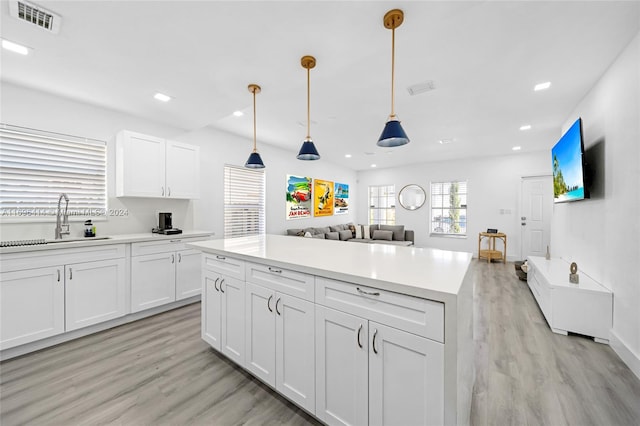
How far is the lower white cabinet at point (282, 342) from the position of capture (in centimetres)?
144

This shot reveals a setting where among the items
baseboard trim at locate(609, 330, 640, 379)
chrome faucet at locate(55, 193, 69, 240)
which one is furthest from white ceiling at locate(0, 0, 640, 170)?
baseboard trim at locate(609, 330, 640, 379)

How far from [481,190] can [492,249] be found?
1.51 m

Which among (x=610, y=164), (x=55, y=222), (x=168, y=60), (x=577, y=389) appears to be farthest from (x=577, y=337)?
(x=55, y=222)

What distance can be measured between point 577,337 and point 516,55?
2.78m

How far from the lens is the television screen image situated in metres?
2.70

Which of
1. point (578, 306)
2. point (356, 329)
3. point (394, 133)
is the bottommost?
point (578, 306)

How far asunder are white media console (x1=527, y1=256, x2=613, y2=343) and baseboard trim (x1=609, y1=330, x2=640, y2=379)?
0.30 ft

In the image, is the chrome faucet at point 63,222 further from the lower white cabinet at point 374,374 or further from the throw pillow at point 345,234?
the throw pillow at point 345,234

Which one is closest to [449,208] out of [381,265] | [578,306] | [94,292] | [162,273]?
[578,306]

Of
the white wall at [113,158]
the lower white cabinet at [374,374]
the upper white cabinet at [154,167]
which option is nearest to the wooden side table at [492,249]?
the white wall at [113,158]

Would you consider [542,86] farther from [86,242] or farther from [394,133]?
[86,242]

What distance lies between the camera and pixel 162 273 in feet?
9.95

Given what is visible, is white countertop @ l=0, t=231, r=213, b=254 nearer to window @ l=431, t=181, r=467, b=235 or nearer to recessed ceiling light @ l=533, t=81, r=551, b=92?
recessed ceiling light @ l=533, t=81, r=551, b=92

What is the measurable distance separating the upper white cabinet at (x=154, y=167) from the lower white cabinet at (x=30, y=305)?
1.10m
